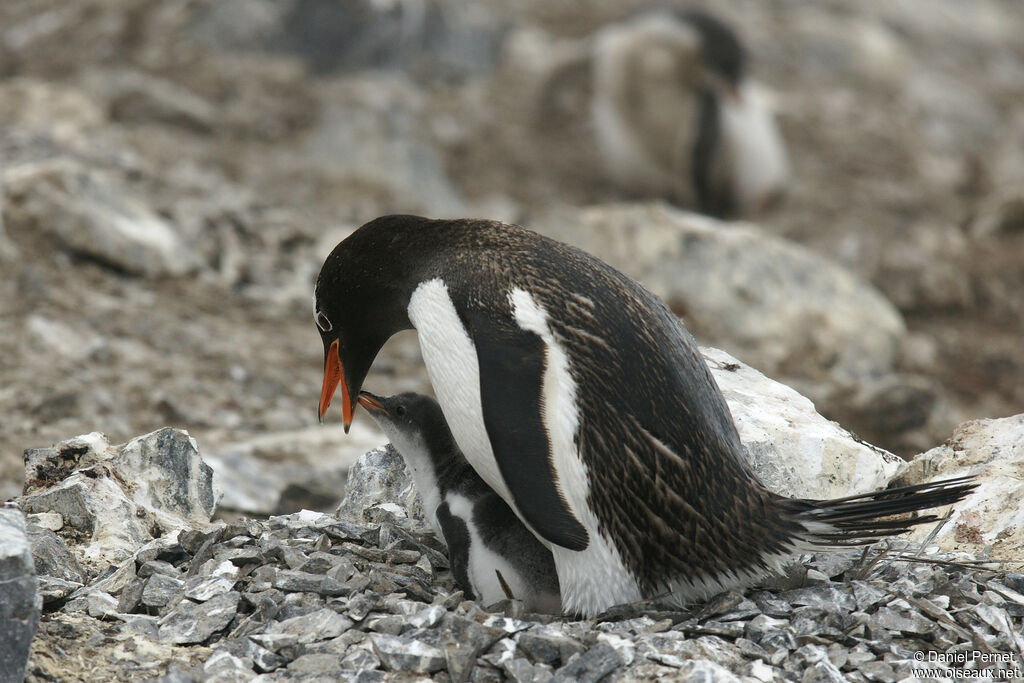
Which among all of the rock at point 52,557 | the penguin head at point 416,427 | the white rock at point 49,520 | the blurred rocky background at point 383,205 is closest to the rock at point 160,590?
the rock at point 52,557

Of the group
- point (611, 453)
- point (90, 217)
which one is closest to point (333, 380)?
point (611, 453)

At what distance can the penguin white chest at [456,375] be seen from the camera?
3072mm

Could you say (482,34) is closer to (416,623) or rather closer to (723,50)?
(723,50)

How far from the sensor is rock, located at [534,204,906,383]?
7.86 meters

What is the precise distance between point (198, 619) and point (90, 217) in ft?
14.1

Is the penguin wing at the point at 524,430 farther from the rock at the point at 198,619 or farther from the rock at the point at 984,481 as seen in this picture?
the rock at the point at 984,481

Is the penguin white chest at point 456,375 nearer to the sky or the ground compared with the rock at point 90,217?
nearer to the sky

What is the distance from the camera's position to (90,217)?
6648 mm

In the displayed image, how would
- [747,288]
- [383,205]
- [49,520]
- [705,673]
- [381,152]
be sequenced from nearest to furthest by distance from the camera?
1. [705,673]
2. [49,520]
3. [747,288]
4. [383,205]
5. [381,152]

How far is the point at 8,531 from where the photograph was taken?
2.54 meters

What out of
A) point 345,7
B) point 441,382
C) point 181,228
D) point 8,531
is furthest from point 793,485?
point 345,7

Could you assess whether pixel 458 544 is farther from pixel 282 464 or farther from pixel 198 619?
pixel 282 464

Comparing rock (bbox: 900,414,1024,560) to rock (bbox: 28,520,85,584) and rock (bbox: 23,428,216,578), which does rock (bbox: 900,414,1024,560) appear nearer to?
rock (bbox: 23,428,216,578)

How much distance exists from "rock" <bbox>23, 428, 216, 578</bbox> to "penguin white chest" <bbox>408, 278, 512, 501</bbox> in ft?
3.28
